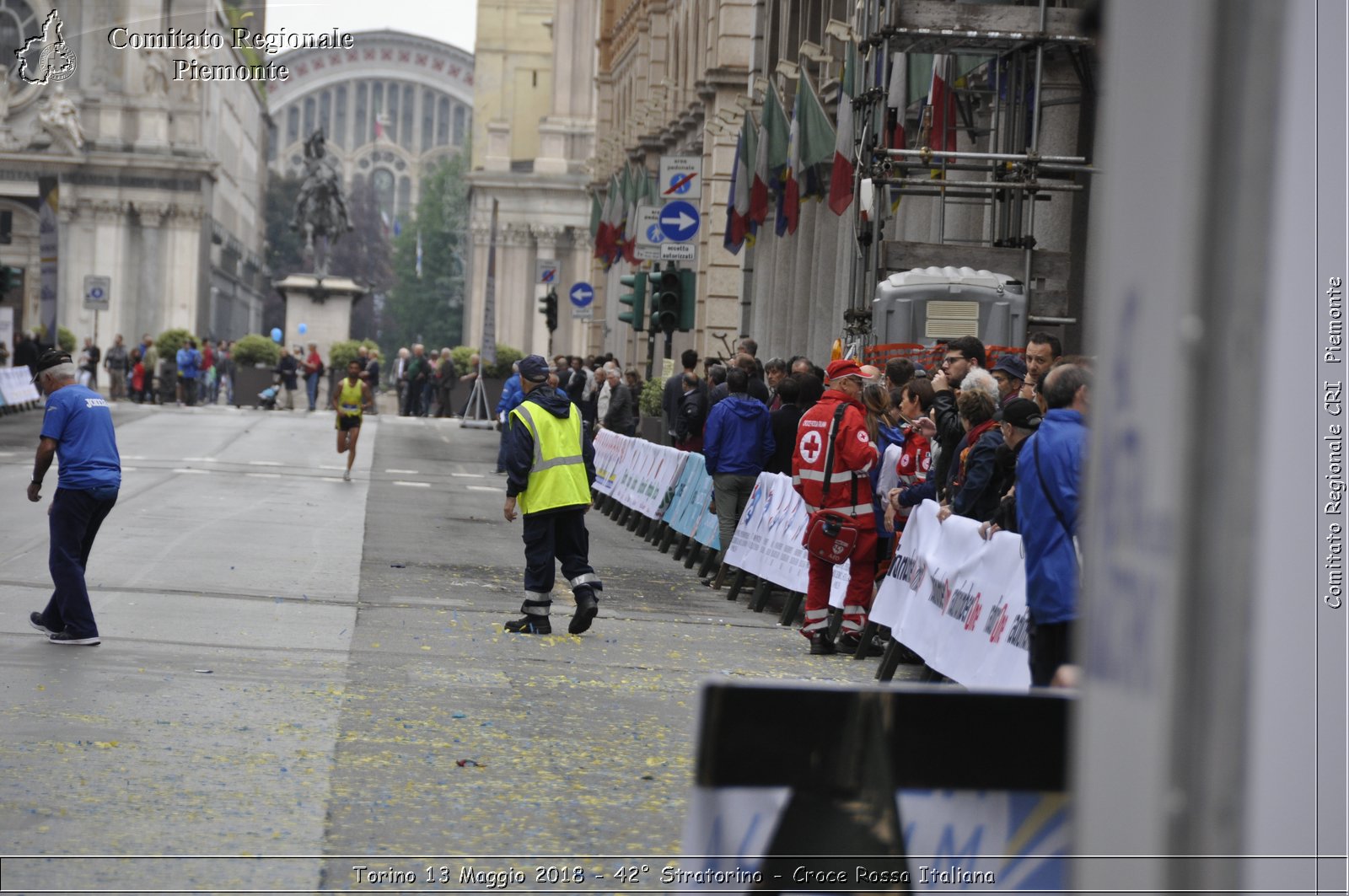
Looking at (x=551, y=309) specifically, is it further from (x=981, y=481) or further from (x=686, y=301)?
(x=981, y=481)

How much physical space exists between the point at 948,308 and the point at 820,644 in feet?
19.1

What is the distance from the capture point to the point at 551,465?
12.8 m

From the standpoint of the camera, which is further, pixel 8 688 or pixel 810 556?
pixel 810 556

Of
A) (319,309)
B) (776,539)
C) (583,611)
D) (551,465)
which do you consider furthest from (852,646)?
(319,309)

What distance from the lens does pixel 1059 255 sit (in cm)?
1892

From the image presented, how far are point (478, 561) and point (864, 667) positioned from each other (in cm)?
617

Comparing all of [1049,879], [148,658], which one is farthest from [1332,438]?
[148,658]

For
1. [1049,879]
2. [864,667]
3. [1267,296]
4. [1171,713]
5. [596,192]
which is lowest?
[864,667]

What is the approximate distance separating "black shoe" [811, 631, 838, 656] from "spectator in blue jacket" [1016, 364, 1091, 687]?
5.90 metres

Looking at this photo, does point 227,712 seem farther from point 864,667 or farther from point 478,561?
point 478,561

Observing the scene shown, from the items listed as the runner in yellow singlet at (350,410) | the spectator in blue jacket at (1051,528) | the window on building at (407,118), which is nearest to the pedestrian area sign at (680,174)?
the runner in yellow singlet at (350,410)

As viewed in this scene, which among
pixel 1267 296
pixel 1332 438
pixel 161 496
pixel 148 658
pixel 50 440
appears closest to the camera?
pixel 1267 296

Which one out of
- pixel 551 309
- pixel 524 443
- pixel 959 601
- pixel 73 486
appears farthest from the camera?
pixel 551 309

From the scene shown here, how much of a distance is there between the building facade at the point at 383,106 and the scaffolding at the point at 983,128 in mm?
160291
